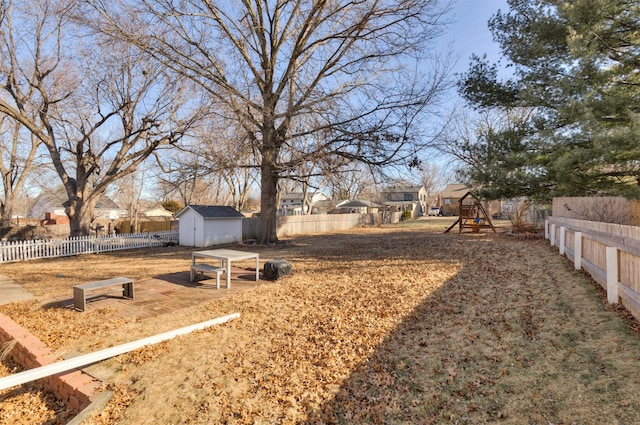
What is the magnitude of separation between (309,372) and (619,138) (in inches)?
382

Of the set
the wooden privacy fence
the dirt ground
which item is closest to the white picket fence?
the dirt ground

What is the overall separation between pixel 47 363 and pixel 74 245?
11.9 m

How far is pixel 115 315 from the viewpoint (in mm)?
5629

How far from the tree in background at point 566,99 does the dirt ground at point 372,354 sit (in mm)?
4823

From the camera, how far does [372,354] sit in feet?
14.1

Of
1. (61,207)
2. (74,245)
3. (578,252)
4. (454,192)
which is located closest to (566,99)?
(578,252)

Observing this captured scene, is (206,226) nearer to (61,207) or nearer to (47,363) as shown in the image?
(47,363)

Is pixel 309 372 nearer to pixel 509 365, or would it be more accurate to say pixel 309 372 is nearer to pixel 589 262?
pixel 509 365

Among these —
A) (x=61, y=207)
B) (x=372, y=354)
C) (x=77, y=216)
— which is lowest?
(x=372, y=354)

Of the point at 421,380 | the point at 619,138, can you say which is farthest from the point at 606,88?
the point at 421,380

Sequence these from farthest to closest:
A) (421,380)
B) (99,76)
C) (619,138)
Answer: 1. (99,76)
2. (619,138)
3. (421,380)

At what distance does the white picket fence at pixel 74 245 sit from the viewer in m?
12.6

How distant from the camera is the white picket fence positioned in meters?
12.6

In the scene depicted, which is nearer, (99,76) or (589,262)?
(589,262)
